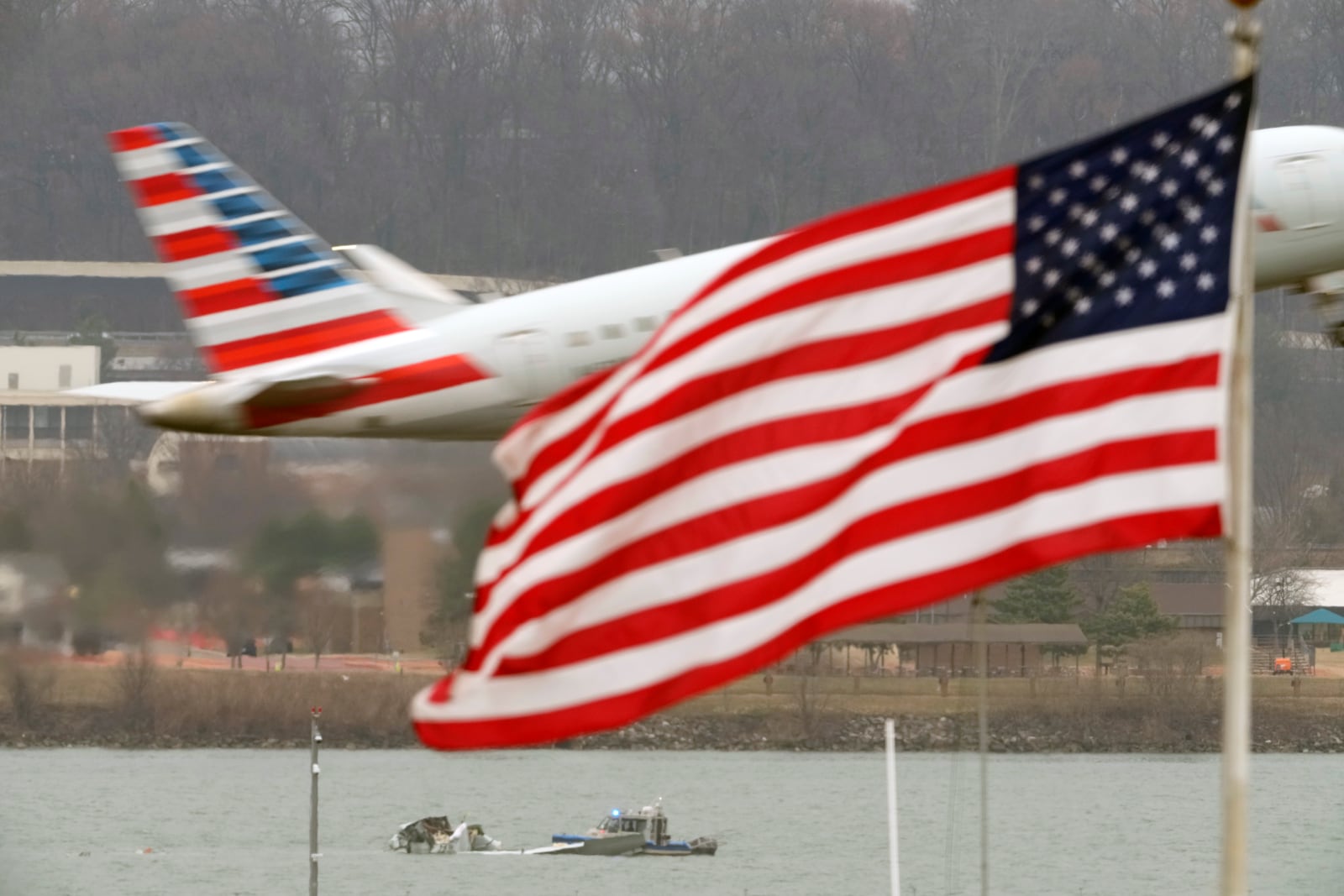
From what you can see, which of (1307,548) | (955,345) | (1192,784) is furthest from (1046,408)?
(1307,548)

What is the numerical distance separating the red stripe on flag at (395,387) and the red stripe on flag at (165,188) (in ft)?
19.8

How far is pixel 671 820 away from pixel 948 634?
16.7m

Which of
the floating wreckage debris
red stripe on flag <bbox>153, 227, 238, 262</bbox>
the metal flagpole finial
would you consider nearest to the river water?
the floating wreckage debris

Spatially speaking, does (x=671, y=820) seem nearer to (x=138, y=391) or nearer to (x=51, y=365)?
(x=138, y=391)

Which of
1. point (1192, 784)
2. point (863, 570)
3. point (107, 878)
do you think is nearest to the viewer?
point (863, 570)

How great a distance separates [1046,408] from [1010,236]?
2.37 ft

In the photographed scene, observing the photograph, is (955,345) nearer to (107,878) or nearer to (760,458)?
(760,458)

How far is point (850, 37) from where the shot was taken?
6294 inches

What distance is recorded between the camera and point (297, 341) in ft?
113

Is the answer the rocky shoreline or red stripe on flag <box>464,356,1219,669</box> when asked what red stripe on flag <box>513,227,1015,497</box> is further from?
the rocky shoreline

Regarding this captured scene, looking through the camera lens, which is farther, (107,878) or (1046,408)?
(107,878)

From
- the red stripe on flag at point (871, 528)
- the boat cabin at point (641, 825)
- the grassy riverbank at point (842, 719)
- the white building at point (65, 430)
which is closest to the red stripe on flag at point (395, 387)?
the red stripe on flag at point (871, 528)

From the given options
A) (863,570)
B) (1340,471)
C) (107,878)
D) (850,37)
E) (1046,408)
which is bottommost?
(107,878)

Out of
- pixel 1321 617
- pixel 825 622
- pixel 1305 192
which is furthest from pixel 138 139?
pixel 1321 617
